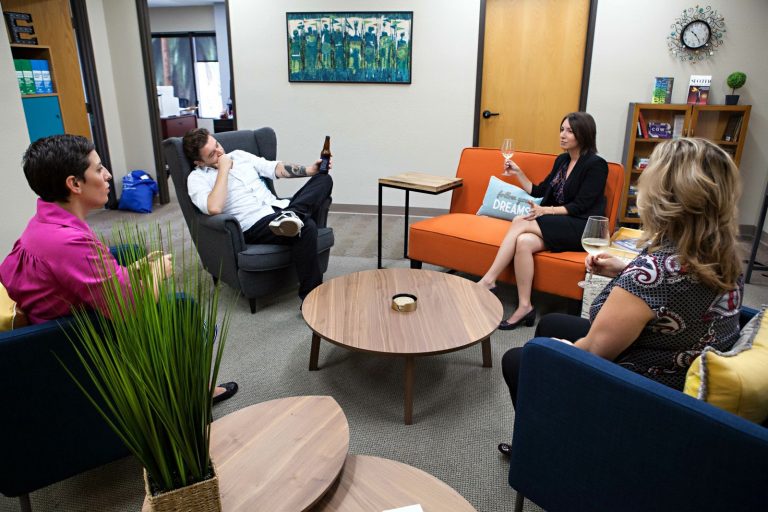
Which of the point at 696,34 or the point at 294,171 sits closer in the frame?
the point at 294,171

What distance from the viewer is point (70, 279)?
148cm

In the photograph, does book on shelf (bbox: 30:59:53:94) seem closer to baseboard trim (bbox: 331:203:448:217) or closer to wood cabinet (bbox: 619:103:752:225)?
baseboard trim (bbox: 331:203:448:217)

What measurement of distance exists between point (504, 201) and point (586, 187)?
0.57 m

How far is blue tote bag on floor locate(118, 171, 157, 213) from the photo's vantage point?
517cm

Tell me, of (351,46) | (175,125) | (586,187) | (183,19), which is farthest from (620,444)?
(183,19)

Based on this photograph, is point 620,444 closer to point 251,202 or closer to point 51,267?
point 51,267

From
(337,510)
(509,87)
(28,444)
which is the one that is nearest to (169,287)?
(337,510)

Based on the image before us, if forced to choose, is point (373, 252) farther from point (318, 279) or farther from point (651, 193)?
point (651, 193)

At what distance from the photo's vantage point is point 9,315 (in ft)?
4.86

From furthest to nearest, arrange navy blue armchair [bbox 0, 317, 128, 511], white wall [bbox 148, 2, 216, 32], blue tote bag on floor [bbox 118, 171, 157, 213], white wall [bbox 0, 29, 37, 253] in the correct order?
white wall [bbox 148, 2, 216, 32], blue tote bag on floor [bbox 118, 171, 157, 213], white wall [bbox 0, 29, 37, 253], navy blue armchair [bbox 0, 317, 128, 511]

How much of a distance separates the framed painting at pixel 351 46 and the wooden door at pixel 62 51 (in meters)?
1.97

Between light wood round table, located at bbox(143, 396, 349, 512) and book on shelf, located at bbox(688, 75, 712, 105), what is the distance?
169 inches

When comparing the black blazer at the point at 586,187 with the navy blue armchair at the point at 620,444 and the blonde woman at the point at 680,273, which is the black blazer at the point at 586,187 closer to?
the blonde woman at the point at 680,273

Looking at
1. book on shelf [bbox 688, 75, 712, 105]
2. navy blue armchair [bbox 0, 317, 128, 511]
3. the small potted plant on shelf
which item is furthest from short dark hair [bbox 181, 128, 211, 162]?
the small potted plant on shelf
